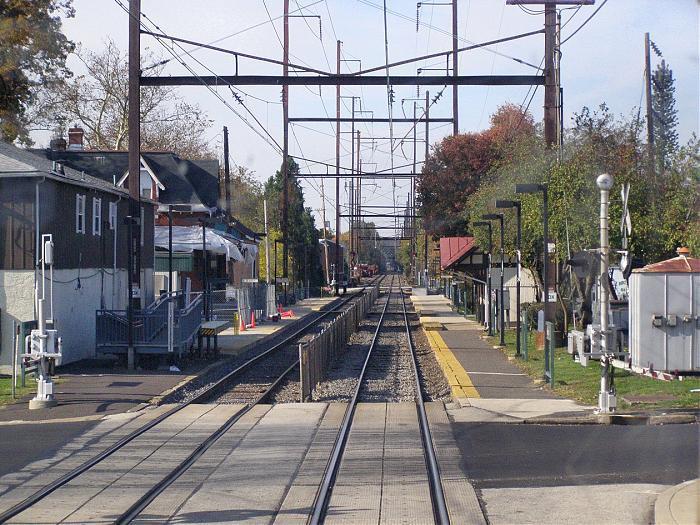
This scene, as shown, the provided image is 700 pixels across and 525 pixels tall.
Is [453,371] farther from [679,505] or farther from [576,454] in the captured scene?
[679,505]

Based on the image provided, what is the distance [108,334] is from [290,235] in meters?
46.2

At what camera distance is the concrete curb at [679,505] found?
7.97 meters

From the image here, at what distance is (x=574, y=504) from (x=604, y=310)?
19.4 feet

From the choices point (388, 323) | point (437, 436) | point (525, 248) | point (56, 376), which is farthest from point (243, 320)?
point (437, 436)

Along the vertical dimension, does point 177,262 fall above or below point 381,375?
above

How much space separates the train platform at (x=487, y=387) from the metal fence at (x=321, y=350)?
2.80 m

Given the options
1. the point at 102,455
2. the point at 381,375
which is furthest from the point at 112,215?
the point at 102,455

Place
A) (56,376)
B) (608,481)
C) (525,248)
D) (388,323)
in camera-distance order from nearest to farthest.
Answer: (608,481), (56,376), (525,248), (388,323)

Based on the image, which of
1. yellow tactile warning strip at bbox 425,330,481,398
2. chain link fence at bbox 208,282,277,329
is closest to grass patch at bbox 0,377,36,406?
yellow tactile warning strip at bbox 425,330,481,398

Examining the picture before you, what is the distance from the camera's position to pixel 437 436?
13.1m

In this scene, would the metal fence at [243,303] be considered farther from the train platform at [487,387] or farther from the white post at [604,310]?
the white post at [604,310]

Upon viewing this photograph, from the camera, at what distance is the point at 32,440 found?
42.2 ft

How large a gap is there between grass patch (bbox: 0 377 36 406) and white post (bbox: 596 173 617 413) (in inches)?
400

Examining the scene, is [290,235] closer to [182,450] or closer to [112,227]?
[112,227]
